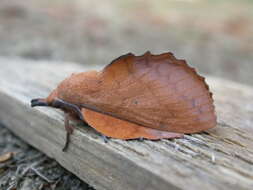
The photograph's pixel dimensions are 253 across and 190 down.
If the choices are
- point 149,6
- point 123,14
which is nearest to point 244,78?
point 123,14


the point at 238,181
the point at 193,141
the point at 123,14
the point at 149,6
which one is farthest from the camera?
the point at 149,6

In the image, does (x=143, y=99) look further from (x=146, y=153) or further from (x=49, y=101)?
(x=49, y=101)

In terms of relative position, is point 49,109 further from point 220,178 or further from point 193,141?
point 220,178

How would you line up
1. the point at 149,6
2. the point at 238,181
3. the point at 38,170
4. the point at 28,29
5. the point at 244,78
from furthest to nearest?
the point at 149,6, the point at 28,29, the point at 244,78, the point at 38,170, the point at 238,181

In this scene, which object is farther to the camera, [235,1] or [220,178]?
[235,1]

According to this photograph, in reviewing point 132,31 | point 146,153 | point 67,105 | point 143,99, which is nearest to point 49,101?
point 67,105

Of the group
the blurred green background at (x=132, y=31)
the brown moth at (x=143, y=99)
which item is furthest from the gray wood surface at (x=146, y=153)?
the blurred green background at (x=132, y=31)
